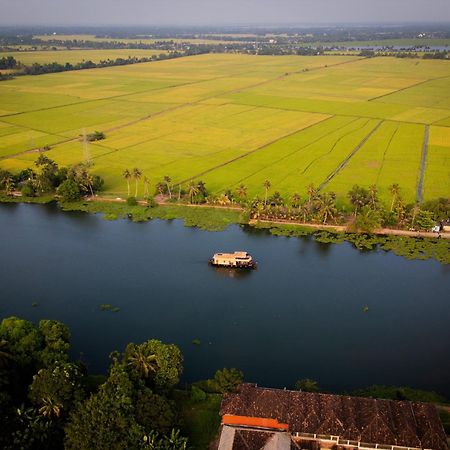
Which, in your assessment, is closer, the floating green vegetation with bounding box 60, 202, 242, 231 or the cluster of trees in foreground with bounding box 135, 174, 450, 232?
Result: the cluster of trees in foreground with bounding box 135, 174, 450, 232

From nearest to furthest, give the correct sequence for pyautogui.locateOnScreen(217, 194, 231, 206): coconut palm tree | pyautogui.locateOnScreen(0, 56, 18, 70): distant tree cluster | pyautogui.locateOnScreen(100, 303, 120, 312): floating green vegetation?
pyautogui.locateOnScreen(100, 303, 120, 312): floating green vegetation, pyautogui.locateOnScreen(217, 194, 231, 206): coconut palm tree, pyautogui.locateOnScreen(0, 56, 18, 70): distant tree cluster

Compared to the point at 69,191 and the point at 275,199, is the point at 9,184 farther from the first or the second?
the point at 275,199

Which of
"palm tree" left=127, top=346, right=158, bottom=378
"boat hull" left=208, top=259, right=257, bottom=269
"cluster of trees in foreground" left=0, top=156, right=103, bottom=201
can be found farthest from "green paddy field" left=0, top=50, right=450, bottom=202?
"palm tree" left=127, top=346, right=158, bottom=378

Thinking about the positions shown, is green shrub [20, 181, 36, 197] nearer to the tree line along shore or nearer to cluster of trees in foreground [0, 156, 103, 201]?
cluster of trees in foreground [0, 156, 103, 201]

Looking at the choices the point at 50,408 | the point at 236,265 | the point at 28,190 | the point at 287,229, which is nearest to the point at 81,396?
the point at 50,408

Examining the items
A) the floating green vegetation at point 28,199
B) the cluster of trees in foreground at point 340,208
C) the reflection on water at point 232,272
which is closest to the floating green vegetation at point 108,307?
the reflection on water at point 232,272

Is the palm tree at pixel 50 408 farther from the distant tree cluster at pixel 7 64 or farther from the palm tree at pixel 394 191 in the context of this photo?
the distant tree cluster at pixel 7 64
